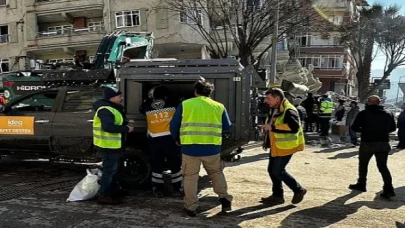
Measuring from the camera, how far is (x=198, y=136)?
4418mm

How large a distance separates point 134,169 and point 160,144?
86 cm

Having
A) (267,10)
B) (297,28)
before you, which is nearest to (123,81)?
(267,10)

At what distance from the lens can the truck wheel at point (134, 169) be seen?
5.80 meters

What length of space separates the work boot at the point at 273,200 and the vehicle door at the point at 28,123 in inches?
145

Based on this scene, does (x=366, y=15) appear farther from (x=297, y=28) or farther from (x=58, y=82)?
(x=58, y=82)

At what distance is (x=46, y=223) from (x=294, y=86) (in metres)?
13.0

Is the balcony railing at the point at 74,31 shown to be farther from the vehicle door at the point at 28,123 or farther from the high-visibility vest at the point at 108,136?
the high-visibility vest at the point at 108,136

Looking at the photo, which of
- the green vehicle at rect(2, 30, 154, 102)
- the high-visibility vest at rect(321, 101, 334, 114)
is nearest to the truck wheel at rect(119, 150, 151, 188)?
the green vehicle at rect(2, 30, 154, 102)

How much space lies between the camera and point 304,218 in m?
4.54

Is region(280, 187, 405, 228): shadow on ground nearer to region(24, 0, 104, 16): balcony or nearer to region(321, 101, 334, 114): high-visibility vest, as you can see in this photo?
region(321, 101, 334, 114): high-visibility vest

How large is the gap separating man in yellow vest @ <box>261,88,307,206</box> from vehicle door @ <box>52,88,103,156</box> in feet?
9.48

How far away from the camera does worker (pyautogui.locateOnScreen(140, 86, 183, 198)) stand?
5.34m

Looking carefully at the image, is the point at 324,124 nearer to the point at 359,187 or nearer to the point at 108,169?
the point at 359,187

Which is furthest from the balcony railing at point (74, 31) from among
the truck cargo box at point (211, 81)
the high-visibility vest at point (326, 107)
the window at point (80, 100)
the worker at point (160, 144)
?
the worker at point (160, 144)
